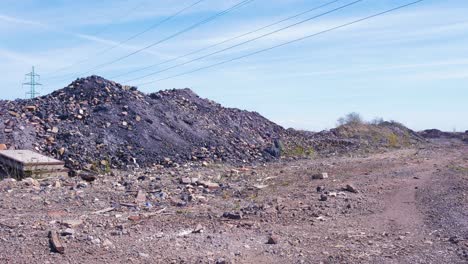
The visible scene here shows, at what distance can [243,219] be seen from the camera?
8.05 meters

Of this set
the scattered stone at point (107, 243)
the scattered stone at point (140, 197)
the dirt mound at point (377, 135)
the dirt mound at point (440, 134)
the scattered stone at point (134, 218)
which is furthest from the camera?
the dirt mound at point (440, 134)

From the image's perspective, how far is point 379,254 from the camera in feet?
21.0

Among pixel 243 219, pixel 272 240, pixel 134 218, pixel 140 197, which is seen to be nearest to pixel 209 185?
pixel 140 197

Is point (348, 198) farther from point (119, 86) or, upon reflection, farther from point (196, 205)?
point (119, 86)

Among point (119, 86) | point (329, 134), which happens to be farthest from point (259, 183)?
point (329, 134)

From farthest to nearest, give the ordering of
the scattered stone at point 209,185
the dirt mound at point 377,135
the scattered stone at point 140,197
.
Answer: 1. the dirt mound at point 377,135
2. the scattered stone at point 209,185
3. the scattered stone at point 140,197

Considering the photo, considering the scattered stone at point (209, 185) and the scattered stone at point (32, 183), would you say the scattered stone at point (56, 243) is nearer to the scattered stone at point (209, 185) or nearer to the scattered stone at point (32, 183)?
the scattered stone at point (32, 183)

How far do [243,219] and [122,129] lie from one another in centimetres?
931

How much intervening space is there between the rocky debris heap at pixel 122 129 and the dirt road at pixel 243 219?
249 cm

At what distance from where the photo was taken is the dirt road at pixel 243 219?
6297 mm

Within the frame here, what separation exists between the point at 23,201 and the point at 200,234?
3.64m

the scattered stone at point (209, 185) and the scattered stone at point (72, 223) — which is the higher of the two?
the scattered stone at point (209, 185)

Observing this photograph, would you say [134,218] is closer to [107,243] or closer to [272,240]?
[107,243]

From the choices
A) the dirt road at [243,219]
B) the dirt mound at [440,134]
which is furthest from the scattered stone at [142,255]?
the dirt mound at [440,134]
